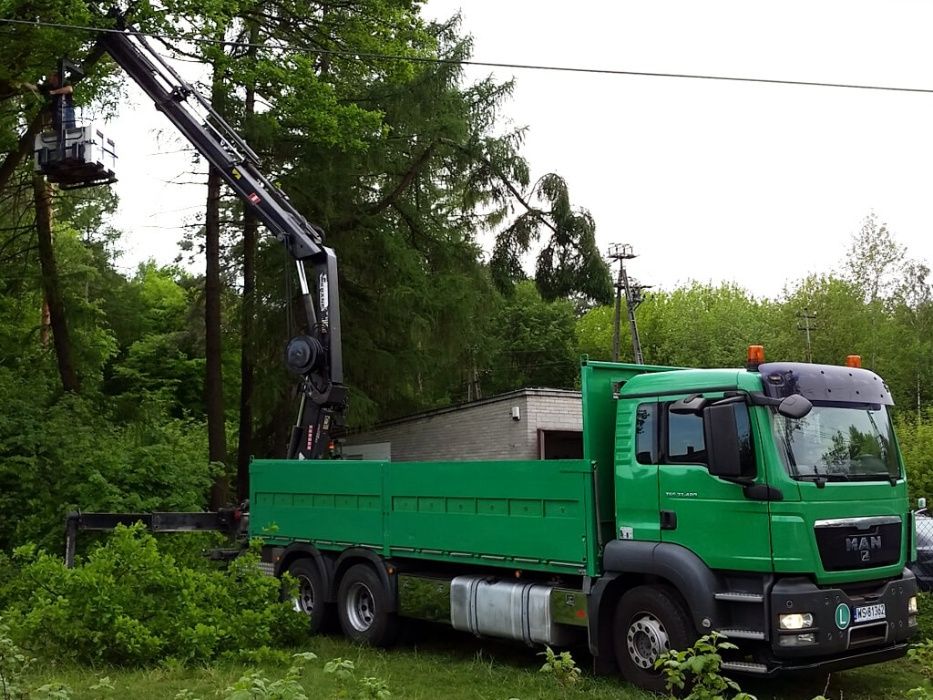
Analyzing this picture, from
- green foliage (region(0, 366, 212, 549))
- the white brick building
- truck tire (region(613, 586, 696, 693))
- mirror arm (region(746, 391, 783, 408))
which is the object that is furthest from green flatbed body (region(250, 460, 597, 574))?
the white brick building

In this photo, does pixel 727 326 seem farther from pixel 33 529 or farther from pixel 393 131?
pixel 33 529

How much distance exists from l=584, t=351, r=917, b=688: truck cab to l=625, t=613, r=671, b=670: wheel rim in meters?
0.01

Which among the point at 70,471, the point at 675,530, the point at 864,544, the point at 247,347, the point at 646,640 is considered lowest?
the point at 646,640

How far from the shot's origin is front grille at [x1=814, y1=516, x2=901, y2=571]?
23.4ft

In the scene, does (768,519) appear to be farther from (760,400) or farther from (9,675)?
(9,675)

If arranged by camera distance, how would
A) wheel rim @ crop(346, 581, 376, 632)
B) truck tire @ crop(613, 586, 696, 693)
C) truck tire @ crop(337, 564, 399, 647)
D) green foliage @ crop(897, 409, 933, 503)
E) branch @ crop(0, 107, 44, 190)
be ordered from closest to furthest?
truck tire @ crop(613, 586, 696, 693)
truck tire @ crop(337, 564, 399, 647)
wheel rim @ crop(346, 581, 376, 632)
green foliage @ crop(897, 409, 933, 503)
branch @ crop(0, 107, 44, 190)

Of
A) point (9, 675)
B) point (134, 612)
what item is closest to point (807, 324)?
point (134, 612)

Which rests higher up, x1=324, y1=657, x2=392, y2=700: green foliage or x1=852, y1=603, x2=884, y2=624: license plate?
x1=324, y1=657, x2=392, y2=700: green foliage

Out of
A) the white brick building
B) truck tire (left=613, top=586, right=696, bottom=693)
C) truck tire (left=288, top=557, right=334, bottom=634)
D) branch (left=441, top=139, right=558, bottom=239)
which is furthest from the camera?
branch (left=441, top=139, right=558, bottom=239)

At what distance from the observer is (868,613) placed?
23.7 ft

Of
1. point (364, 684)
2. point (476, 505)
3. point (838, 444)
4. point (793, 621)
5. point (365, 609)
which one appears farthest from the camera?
point (365, 609)

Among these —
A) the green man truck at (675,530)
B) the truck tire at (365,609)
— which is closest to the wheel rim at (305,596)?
the truck tire at (365,609)

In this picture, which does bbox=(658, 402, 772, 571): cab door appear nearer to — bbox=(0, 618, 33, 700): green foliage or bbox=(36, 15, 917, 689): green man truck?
bbox=(36, 15, 917, 689): green man truck

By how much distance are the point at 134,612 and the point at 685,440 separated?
521cm
